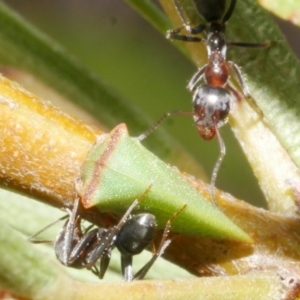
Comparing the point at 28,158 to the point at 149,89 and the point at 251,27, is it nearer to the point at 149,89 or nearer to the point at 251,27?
the point at 251,27

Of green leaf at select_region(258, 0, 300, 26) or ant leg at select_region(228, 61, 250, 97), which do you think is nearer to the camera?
green leaf at select_region(258, 0, 300, 26)

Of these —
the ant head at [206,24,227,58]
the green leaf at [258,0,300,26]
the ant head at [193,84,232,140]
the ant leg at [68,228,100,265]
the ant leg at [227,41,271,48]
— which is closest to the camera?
the green leaf at [258,0,300,26]

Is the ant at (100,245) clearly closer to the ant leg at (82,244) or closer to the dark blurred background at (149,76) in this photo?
the ant leg at (82,244)

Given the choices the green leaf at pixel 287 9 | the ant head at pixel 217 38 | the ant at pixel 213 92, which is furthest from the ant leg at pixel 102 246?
the green leaf at pixel 287 9

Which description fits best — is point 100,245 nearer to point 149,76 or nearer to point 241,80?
point 241,80

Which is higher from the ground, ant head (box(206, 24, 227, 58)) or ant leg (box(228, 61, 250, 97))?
ant head (box(206, 24, 227, 58))

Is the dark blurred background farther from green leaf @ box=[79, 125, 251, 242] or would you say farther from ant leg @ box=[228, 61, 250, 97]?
green leaf @ box=[79, 125, 251, 242]

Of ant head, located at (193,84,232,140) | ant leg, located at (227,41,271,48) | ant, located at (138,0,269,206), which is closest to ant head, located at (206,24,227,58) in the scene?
ant, located at (138,0,269,206)

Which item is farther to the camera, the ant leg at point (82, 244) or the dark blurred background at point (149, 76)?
the dark blurred background at point (149, 76)

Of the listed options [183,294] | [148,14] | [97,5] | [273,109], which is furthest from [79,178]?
[97,5]
